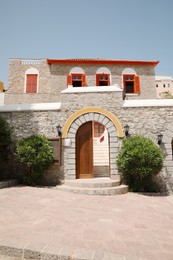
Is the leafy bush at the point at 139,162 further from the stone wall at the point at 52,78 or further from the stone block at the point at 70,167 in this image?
the stone wall at the point at 52,78

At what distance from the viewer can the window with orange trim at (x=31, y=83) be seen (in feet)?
48.6

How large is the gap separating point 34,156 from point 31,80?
9.83 m

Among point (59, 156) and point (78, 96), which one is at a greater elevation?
point (78, 96)

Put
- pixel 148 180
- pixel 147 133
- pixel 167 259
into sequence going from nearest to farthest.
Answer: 1. pixel 167 259
2. pixel 148 180
3. pixel 147 133

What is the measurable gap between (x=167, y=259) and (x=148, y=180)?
5.21 m

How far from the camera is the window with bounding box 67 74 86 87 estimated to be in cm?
1429

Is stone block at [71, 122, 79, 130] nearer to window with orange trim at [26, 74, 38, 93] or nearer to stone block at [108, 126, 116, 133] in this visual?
stone block at [108, 126, 116, 133]

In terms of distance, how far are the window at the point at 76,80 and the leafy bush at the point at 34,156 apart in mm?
7918

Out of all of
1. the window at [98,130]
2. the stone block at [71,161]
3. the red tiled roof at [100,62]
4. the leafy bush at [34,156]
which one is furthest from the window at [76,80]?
the stone block at [71,161]

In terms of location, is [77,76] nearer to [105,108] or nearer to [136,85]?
[136,85]

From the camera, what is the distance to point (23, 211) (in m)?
4.12

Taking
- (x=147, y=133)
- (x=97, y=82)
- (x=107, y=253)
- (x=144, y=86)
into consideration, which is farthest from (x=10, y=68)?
(x=107, y=253)

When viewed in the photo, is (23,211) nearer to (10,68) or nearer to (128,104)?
(128,104)

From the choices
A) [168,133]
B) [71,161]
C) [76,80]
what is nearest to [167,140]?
[168,133]
